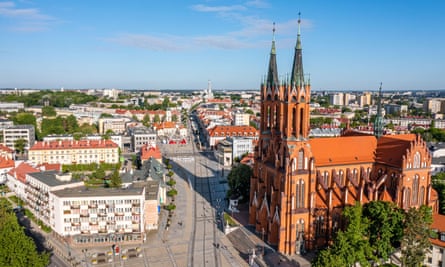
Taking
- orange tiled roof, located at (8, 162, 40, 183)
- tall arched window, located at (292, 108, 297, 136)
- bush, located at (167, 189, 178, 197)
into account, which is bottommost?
bush, located at (167, 189, 178, 197)

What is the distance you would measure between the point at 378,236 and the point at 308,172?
1365 centimetres

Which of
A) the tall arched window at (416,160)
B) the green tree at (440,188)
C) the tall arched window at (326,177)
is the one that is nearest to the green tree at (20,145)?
the tall arched window at (326,177)

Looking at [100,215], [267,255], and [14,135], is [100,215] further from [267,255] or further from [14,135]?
[14,135]

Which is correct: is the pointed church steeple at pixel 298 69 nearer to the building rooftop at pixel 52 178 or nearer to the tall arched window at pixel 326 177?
the tall arched window at pixel 326 177

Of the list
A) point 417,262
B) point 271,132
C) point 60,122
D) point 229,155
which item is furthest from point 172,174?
point 60,122

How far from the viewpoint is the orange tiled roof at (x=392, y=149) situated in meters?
62.4

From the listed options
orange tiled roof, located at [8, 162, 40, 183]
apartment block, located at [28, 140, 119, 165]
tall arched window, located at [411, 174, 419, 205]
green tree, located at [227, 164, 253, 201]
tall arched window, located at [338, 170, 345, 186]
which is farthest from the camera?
apartment block, located at [28, 140, 119, 165]

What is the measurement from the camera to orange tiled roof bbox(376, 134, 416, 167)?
62.4 metres

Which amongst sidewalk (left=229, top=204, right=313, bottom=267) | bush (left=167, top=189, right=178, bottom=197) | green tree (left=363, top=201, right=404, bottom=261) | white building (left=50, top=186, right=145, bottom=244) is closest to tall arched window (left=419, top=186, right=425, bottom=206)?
green tree (left=363, top=201, right=404, bottom=261)

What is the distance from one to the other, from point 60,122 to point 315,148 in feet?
484

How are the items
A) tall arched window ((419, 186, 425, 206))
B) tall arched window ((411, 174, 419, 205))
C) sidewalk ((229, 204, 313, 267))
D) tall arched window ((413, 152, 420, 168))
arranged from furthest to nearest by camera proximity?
tall arched window ((419, 186, 425, 206)), tall arched window ((411, 174, 419, 205)), tall arched window ((413, 152, 420, 168)), sidewalk ((229, 204, 313, 267))

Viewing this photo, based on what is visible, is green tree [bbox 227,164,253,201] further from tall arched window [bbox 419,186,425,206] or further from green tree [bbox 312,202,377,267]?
tall arched window [bbox 419,186,425,206]

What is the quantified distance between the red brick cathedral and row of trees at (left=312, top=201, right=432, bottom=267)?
252 inches

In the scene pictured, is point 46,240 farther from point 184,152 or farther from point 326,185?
point 184,152
